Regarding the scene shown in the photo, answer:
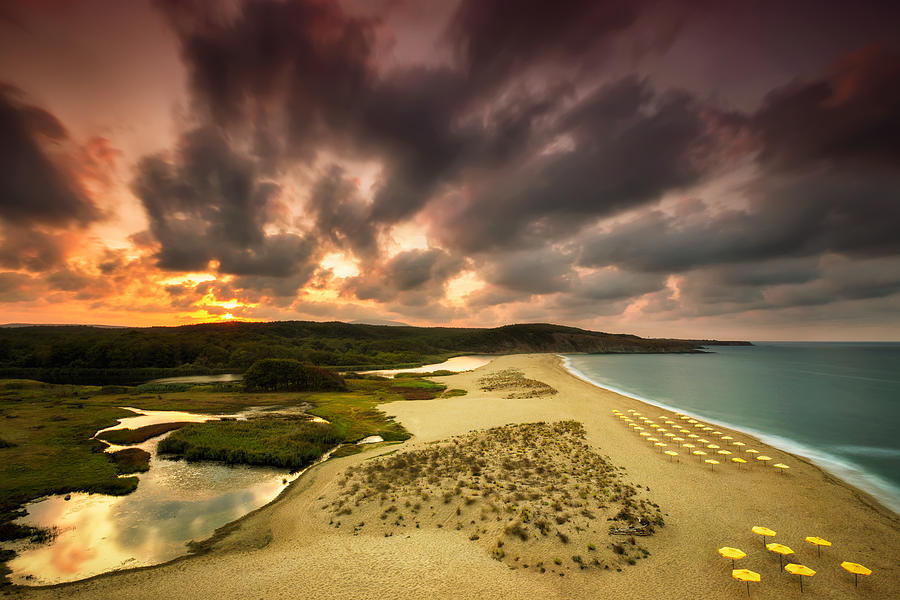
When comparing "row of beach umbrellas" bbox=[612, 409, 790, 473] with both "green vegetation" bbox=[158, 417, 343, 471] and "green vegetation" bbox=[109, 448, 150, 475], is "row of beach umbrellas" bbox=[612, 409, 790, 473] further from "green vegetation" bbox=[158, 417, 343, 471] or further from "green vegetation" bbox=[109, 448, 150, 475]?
"green vegetation" bbox=[109, 448, 150, 475]

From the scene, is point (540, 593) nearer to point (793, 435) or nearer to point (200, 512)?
point (200, 512)

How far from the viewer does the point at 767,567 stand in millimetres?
18078

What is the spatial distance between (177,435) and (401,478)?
103 ft

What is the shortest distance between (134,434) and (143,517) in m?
26.9

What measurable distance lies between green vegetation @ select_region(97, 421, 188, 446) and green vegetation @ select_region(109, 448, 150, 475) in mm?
4287

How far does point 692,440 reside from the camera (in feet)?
139

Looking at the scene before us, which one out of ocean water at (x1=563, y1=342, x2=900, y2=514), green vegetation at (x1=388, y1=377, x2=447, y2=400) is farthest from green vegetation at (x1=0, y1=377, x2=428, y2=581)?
ocean water at (x1=563, y1=342, x2=900, y2=514)

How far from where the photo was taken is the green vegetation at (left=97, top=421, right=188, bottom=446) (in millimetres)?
42594

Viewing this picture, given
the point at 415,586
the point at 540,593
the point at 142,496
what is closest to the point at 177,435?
the point at 142,496

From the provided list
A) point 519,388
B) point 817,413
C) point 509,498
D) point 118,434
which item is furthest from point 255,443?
point 817,413

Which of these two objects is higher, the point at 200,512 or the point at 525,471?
the point at 525,471

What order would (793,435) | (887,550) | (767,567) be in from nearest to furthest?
(767,567) → (887,550) → (793,435)

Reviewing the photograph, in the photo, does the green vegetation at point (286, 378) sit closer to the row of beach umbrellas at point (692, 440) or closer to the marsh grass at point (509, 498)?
the marsh grass at point (509, 498)

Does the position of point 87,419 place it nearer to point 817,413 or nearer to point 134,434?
point 134,434
